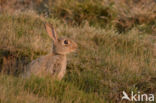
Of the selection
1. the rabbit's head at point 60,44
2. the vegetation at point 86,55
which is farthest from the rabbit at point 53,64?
the vegetation at point 86,55

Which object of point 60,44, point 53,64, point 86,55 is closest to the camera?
point 53,64

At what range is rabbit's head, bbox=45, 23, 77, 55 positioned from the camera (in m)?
6.24

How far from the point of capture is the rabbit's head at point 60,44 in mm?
6238

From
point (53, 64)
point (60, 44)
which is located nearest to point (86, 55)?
point (60, 44)

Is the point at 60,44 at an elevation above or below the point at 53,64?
above

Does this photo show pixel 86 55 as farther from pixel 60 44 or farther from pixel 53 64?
pixel 53 64

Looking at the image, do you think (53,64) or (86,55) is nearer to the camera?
(53,64)

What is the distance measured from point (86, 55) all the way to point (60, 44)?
105 cm

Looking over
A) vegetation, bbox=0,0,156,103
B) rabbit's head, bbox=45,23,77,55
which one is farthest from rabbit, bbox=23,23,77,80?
vegetation, bbox=0,0,156,103

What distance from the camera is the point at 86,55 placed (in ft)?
23.5

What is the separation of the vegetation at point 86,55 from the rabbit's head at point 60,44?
19.4 inches

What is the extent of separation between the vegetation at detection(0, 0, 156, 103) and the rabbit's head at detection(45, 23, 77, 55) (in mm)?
493

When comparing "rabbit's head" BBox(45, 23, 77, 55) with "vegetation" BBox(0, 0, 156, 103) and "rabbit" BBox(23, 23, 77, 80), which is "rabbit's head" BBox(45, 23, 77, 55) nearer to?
"rabbit" BBox(23, 23, 77, 80)

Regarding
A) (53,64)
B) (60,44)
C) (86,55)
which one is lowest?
(86,55)
